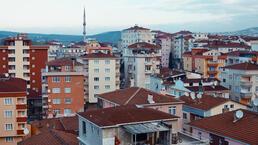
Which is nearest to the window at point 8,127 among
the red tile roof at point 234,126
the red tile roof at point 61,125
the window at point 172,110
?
the red tile roof at point 61,125

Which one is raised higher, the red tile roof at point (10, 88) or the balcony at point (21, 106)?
the red tile roof at point (10, 88)

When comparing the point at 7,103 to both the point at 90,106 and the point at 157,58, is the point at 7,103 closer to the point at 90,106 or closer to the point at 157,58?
the point at 90,106

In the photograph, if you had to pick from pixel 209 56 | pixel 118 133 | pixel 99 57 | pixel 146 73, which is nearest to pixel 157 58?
pixel 146 73

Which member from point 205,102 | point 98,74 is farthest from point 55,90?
point 205,102

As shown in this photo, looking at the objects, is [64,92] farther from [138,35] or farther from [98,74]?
[138,35]

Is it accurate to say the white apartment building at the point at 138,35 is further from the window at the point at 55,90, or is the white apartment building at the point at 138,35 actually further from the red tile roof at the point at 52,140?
the red tile roof at the point at 52,140
